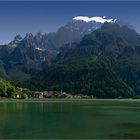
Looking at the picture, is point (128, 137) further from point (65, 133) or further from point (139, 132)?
point (65, 133)

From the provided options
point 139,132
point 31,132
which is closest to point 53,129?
point 31,132

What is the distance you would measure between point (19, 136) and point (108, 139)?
12634 millimetres

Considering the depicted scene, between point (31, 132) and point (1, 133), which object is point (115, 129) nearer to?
point (31, 132)

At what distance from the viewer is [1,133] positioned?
60594 millimetres

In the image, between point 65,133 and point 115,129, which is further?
point 115,129

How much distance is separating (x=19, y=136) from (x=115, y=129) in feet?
57.5

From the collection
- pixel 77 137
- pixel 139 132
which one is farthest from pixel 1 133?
pixel 139 132

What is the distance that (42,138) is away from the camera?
182 ft

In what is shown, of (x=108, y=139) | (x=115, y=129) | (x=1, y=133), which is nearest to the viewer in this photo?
(x=108, y=139)

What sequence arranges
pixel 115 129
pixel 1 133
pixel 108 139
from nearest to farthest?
1. pixel 108 139
2. pixel 1 133
3. pixel 115 129

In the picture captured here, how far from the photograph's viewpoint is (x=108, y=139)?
55062 millimetres

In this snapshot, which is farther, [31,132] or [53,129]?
[53,129]

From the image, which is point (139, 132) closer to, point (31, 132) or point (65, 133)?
point (65, 133)

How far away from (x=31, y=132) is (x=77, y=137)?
8891 mm
